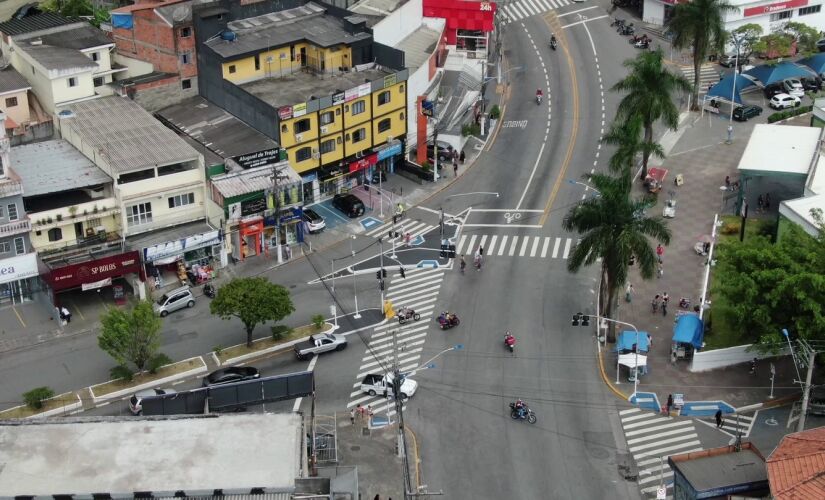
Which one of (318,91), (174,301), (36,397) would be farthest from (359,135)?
(36,397)

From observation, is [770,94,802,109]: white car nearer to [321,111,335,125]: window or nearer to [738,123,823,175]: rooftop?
[738,123,823,175]: rooftop

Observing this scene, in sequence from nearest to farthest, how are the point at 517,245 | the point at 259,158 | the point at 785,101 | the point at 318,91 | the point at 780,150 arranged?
the point at 259,158 < the point at 517,245 < the point at 780,150 < the point at 318,91 < the point at 785,101

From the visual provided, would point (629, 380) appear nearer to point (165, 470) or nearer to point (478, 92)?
point (165, 470)

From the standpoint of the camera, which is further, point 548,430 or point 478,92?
point 478,92

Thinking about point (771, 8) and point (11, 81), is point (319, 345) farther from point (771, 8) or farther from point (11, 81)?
point (771, 8)

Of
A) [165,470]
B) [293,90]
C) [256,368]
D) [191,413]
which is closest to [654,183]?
[293,90]

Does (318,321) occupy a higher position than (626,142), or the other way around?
(626,142)

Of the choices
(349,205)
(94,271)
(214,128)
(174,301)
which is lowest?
(174,301)

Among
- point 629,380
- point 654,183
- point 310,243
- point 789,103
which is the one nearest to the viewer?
point 629,380
